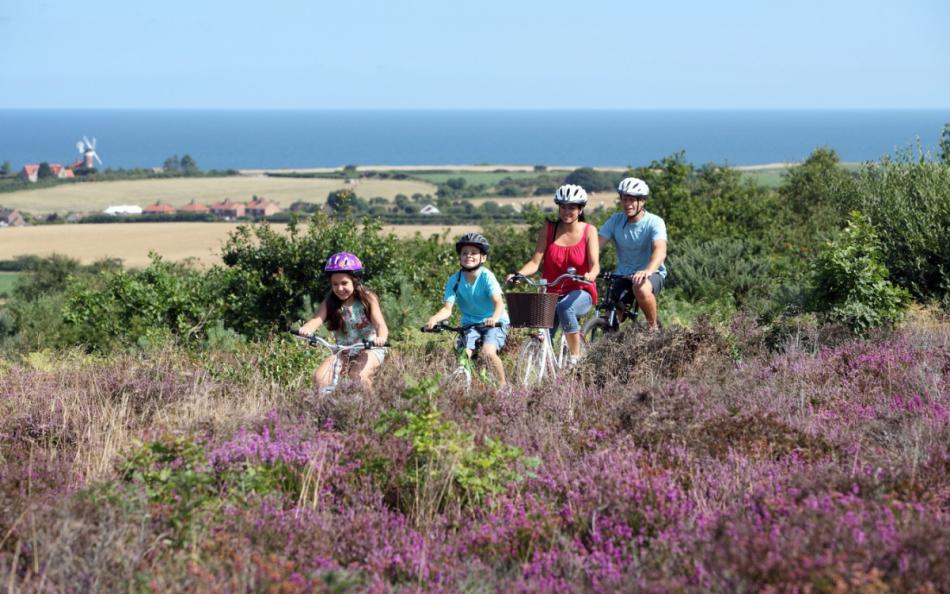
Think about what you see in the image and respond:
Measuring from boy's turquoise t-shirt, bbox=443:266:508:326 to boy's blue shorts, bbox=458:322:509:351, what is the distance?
7 cm

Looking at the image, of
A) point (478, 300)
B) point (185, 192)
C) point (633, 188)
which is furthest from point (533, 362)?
point (185, 192)

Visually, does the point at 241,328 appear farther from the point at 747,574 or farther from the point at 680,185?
the point at 680,185

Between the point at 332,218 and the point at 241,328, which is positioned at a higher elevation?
the point at 332,218

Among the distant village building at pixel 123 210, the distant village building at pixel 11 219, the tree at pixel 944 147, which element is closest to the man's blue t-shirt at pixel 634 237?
the tree at pixel 944 147

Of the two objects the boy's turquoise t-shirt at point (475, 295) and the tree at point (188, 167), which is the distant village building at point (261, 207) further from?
the boy's turquoise t-shirt at point (475, 295)

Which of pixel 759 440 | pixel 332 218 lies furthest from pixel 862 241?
pixel 332 218

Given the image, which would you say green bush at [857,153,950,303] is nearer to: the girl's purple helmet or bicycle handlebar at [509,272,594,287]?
bicycle handlebar at [509,272,594,287]

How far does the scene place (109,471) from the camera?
19.2ft

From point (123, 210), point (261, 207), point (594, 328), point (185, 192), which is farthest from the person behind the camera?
point (185, 192)

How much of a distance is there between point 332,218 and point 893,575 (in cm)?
1559

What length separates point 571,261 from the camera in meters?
8.95

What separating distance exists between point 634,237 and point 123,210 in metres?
100

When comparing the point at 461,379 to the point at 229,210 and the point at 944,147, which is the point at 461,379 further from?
the point at 229,210

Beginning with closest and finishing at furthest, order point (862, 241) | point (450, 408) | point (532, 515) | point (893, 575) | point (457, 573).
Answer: point (893, 575)
point (457, 573)
point (532, 515)
point (450, 408)
point (862, 241)
